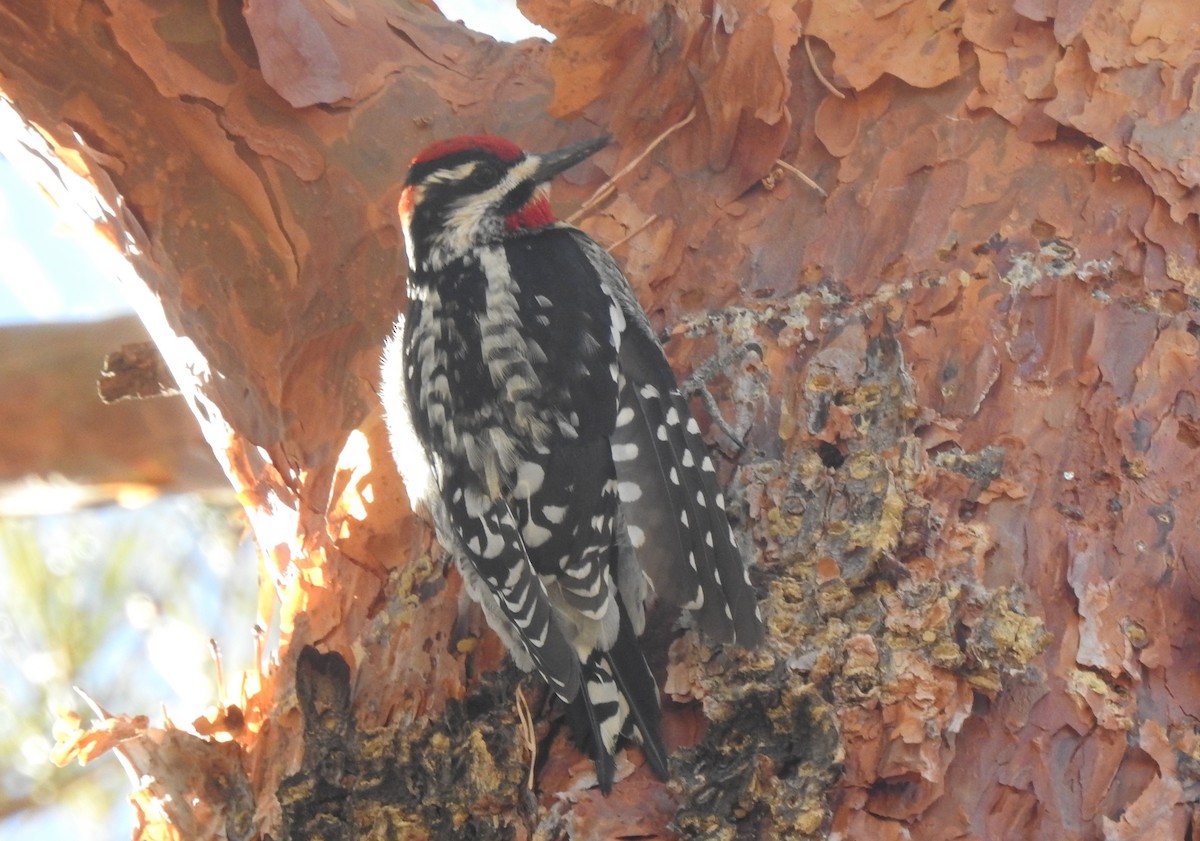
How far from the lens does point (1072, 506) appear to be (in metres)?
2.09

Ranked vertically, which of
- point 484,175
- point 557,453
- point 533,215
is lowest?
point 557,453

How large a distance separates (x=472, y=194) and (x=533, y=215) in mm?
155

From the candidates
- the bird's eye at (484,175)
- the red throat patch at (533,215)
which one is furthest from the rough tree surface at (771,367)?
the bird's eye at (484,175)

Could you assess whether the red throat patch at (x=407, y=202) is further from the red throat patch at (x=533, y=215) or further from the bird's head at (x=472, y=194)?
the red throat patch at (x=533, y=215)

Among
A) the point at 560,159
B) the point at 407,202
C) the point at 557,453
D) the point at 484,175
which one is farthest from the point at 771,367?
the point at 407,202

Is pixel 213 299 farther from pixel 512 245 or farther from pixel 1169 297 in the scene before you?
pixel 1169 297

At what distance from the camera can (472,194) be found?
9.43 ft

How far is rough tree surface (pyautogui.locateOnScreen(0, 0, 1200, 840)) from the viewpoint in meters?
1.91

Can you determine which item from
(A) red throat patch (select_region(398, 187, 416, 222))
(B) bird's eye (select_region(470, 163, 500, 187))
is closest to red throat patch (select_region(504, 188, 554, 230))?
(B) bird's eye (select_region(470, 163, 500, 187))

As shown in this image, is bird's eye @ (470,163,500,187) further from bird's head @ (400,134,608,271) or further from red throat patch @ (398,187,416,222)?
red throat patch @ (398,187,416,222)

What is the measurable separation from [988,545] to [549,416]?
2.87ft

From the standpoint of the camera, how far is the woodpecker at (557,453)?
2.11 metres

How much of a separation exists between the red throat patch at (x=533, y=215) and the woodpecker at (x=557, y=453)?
0.04m

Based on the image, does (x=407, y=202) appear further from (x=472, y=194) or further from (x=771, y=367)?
(x=771, y=367)
